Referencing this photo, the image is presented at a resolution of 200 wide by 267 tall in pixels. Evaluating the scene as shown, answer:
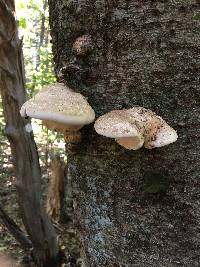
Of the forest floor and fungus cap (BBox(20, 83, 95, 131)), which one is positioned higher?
fungus cap (BBox(20, 83, 95, 131))

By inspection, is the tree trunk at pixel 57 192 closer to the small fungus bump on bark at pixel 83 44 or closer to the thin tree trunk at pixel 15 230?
the thin tree trunk at pixel 15 230

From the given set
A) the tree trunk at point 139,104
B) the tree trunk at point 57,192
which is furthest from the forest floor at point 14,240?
the tree trunk at point 139,104

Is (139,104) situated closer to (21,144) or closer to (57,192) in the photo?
(21,144)

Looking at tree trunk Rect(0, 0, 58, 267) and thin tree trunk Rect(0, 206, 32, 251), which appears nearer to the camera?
tree trunk Rect(0, 0, 58, 267)

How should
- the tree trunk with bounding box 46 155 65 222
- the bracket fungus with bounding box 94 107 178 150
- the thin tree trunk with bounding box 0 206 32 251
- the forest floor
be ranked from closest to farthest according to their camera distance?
the bracket fungus with bounding box 94 107 178 150 → the thin tree trunk with bounding box 0 206 32 251 → the forest floor → the tree trunk with bounding box 46 155 65 222

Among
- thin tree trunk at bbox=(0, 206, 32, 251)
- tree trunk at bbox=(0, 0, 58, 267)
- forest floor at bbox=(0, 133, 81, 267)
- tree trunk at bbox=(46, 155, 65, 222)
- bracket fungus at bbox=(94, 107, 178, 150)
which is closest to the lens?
bracket fungus at bbox=(94, 107, 178, 150)

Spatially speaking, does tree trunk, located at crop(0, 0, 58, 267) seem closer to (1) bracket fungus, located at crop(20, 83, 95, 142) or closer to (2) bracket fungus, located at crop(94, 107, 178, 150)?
(1) bracket fungus, located at crop(20, 83, 95, 142)

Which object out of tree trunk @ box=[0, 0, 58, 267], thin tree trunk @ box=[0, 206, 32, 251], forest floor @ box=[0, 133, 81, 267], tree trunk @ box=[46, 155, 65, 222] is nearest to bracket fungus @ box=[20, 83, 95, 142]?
tree trunk @ box=[0, 0, 58, 267]

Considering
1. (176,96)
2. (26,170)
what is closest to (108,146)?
(176,96)
